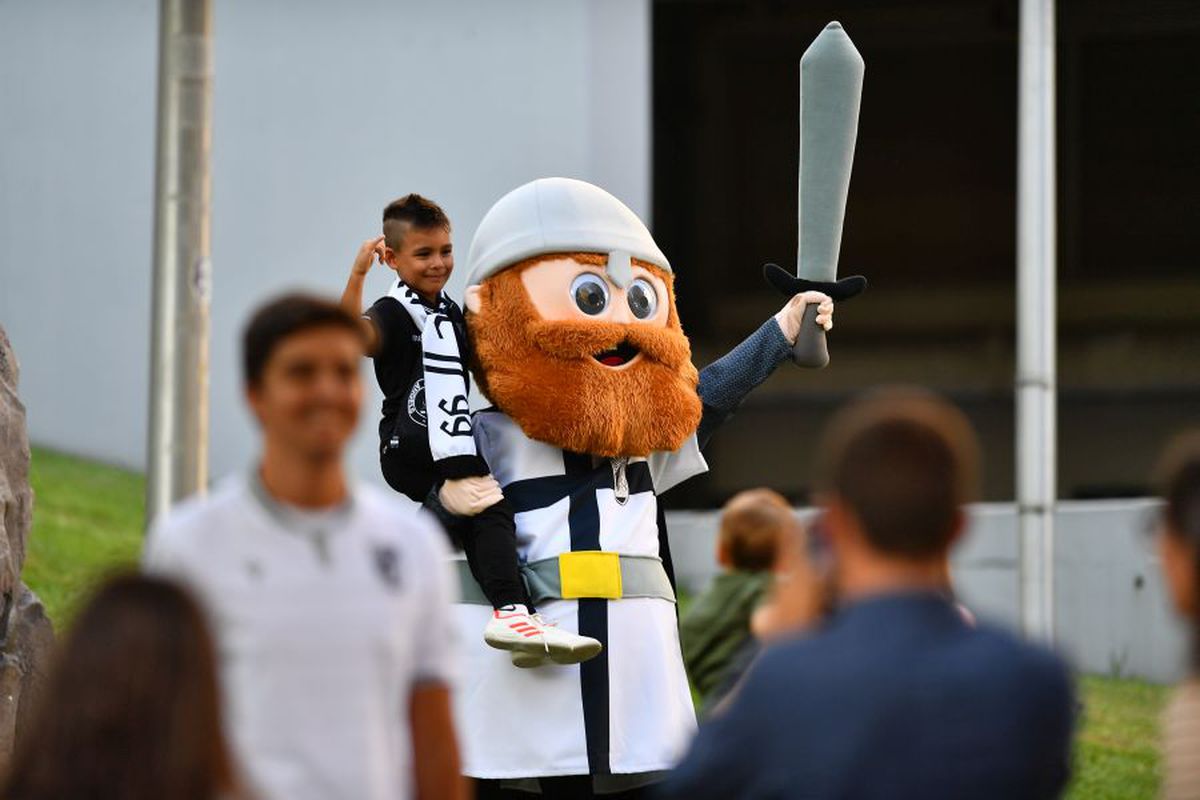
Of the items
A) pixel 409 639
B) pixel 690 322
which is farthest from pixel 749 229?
pixel 409 639

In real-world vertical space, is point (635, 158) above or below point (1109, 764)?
above

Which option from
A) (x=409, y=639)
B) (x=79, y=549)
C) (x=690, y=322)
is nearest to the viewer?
(x=409, y=639)

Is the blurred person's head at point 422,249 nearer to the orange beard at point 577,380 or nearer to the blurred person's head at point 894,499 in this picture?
the orange beard at point 577,380

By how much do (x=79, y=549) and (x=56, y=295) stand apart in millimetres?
2384

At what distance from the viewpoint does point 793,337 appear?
20.0ft

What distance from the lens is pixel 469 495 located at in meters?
5.58

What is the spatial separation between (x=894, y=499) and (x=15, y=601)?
15.1ft

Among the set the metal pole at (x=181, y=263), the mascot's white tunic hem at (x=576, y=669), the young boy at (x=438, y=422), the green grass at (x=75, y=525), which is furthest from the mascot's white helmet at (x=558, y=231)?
the green grass at (x=75, y=525)

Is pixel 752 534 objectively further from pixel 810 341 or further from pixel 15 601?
pixel 15 601

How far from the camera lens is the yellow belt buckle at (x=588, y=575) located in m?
5.60

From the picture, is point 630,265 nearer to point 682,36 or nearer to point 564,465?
point 564,465

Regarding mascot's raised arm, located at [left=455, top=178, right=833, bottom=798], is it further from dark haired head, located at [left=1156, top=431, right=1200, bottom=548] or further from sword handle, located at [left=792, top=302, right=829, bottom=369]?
dark haired head, located at [left=1156, top=431, right=1200, bottom=548]

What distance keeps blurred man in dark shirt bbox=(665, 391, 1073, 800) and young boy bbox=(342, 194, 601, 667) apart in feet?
7.83

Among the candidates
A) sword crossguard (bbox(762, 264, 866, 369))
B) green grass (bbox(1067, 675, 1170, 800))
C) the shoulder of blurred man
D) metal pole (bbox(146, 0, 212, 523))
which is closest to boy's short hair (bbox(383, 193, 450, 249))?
metal pole (bbox(146, 0, 212, 523))
